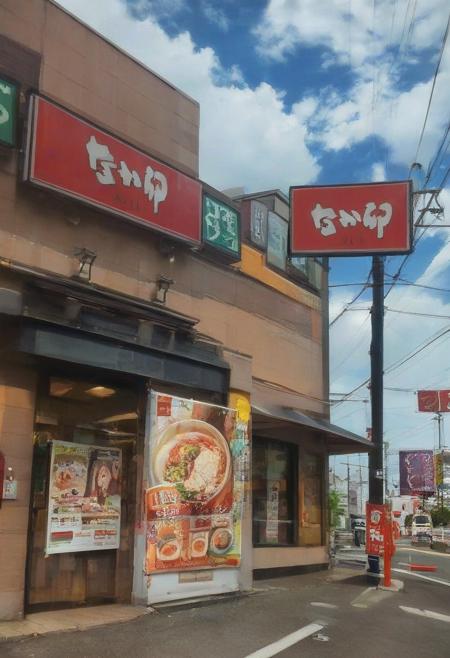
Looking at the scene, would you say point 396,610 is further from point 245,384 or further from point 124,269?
point 124,269

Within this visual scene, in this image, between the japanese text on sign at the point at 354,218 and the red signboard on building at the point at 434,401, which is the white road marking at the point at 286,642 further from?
the red signboard on building at the point at 434,401

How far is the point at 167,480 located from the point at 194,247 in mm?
3885

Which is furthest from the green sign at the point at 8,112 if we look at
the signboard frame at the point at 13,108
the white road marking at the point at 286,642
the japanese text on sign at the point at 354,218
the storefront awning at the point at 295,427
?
the japanese text on sign at the point at 354,218

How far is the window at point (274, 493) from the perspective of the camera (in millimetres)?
13852

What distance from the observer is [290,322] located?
15031mm

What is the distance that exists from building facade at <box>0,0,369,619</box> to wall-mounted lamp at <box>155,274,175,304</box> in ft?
0.16

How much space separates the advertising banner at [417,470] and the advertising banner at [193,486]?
4647 cm

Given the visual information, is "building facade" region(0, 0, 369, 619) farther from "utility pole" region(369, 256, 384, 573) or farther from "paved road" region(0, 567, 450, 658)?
"utility pole" region(369, 256, 384, 573)

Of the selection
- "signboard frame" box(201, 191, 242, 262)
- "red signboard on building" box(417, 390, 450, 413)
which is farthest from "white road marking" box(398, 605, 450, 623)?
"red signboard on building" box(417, 390, 450, 413)

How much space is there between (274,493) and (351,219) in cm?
637

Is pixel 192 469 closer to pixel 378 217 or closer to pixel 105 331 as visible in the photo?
pixel 105 331

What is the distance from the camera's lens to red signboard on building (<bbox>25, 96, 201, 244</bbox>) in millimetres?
8672

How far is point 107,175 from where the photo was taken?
9562 mm

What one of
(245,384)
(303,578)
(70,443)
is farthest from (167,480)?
(303,578)
